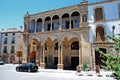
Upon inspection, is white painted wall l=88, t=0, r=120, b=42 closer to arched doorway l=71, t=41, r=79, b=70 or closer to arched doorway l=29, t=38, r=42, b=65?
arched doorway l=71, t=41, r=79, b=70

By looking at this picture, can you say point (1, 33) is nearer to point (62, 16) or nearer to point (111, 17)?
point (62, 16)

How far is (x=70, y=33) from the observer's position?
2908 cm

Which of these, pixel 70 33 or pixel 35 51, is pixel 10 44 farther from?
pixel 70 33

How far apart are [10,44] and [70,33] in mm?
31426

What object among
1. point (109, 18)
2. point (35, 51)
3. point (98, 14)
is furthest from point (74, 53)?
point (35, 51)

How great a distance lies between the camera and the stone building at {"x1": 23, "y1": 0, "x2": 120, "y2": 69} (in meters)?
26.6

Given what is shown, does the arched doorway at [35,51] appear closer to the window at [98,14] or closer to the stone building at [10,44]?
the window at [98,14]

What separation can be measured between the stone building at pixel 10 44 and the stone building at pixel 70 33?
18187mm

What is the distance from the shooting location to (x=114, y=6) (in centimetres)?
2616

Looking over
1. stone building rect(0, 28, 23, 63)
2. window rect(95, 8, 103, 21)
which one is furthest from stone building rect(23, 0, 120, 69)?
stone building rect(0, 28, 23, 63)

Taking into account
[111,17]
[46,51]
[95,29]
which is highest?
[111,17]

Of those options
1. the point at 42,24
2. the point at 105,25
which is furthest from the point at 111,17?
the point at 42,24

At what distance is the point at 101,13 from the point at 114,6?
223 centimetres

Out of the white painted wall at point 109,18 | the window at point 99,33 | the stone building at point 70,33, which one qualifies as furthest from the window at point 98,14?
the window at point 99,33
